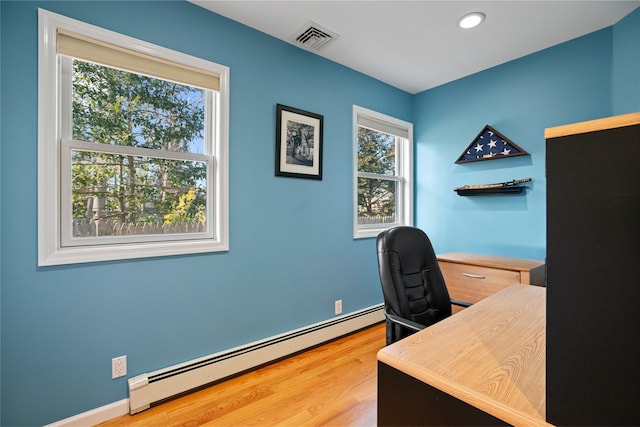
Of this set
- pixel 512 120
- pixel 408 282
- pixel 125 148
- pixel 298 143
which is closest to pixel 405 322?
pixel 408 282

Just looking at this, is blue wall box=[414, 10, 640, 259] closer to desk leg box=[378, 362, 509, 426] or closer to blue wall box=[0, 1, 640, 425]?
blue wall box=[0, 1, 640, 425]

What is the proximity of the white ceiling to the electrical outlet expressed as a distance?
7.63ft

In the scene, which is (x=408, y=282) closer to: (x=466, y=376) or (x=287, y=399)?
(x=466, y=376)

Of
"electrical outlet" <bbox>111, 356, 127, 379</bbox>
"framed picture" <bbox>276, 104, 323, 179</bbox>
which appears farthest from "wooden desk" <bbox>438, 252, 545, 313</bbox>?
"electrical outlet" <bbox>111, 356, 127, 379</bbox>

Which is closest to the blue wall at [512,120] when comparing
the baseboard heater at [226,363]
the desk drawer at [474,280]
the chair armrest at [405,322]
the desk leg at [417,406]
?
the desk drawer at [474,280]

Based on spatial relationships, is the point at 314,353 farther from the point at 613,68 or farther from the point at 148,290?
the point at 613,68

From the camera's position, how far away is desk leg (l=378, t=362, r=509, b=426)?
2.26 ft

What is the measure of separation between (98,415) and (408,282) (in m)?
1.93

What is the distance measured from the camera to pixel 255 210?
224 centimetres

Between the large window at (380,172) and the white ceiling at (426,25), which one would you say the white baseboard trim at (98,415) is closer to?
the large window at (380,172)

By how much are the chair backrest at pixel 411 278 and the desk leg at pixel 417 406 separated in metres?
0.74

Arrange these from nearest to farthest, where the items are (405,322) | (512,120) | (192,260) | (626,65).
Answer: (405,322) < (192,260) < (626,65) < (512,120)

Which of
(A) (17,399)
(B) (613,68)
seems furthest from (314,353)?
(B) (613,68)

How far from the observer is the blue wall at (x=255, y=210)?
1.45 metres
